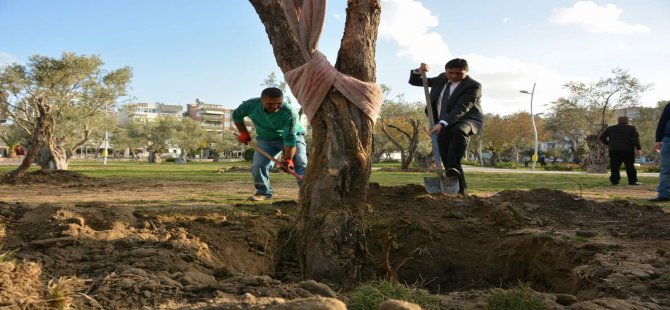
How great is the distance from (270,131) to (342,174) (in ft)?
10.5

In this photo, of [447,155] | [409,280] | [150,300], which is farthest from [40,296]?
[447,155]

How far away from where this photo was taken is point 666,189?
6195mm

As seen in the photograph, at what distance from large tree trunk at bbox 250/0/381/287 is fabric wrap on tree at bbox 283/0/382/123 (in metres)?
0.06

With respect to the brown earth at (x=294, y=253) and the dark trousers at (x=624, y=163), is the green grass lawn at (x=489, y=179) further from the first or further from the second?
the brown earth at (x=294, y=253)

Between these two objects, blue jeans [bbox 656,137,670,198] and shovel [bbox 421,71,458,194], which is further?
blue jeans [bbox 656,137,670,198]

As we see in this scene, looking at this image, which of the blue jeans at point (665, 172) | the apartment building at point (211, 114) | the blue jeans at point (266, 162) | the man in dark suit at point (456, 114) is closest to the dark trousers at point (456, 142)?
the man in dark suit at point (456, 114)

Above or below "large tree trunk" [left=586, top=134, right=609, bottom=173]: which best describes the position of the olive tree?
above

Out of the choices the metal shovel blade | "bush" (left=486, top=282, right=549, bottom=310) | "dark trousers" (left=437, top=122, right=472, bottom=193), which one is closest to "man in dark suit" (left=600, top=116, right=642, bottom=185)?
"dark trousers" (left=437, top=122, right=472, bottom=193)

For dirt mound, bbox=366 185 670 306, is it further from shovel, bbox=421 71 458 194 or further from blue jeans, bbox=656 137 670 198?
blue jeans, bbox=656 137 670 198

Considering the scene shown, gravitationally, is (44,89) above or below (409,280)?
above

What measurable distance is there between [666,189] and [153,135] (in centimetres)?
5604

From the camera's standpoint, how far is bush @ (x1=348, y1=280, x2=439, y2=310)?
6.42 feet

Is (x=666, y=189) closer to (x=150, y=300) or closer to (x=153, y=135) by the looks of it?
(x=150, y=300)

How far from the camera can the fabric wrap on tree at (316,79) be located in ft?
9.86
